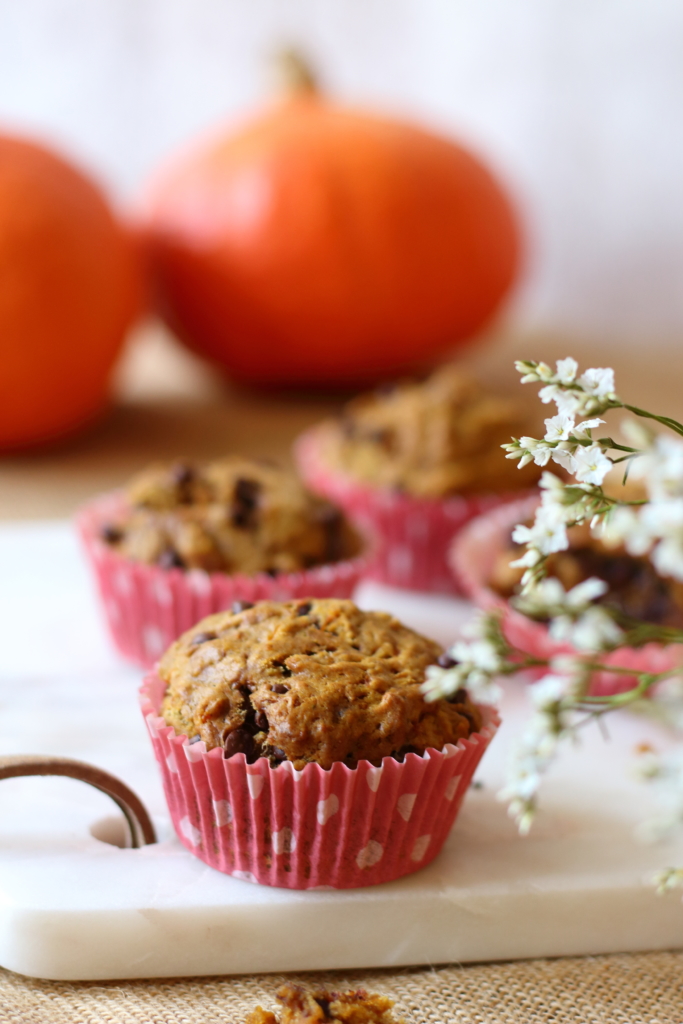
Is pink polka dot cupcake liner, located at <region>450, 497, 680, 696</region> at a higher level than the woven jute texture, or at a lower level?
higher

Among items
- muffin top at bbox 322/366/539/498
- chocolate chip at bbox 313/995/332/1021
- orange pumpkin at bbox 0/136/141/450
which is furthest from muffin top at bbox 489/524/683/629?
orange pumpkin at bbox 0/136/141/450

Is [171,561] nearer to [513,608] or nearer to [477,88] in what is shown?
[513,608]

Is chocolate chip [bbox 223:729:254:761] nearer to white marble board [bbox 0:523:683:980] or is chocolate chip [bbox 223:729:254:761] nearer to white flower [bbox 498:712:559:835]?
white marble board [bbox 0:523:683:980]

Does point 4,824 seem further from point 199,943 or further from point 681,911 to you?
point 681,911

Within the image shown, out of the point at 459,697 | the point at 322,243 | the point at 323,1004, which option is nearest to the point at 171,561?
the point at 459,697

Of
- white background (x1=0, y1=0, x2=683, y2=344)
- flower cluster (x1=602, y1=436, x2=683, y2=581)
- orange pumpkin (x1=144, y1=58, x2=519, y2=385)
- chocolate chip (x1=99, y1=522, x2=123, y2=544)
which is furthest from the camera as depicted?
white background (x1=0, y1=0, x2=683, y2=344)

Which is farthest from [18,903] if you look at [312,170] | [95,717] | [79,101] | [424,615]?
[79,101]
